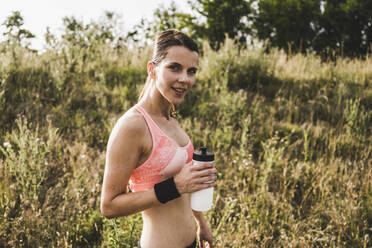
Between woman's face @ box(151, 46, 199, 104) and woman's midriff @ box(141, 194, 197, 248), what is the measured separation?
0.70m

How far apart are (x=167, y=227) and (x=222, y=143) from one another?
8.98 ft

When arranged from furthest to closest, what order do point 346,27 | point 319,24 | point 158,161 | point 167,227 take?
point 319,24 → point 346,27 → point 167,227 → point 158,161

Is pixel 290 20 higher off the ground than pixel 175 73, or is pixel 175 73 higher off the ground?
pixel 290 20

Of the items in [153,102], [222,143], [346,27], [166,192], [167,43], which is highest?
[346,27]

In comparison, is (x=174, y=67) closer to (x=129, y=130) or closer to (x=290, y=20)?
(x=129, y=130)

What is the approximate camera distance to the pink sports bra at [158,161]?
1433 millimetres

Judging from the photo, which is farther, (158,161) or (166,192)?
(158,161)

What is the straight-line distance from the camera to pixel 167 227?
156 centimetres

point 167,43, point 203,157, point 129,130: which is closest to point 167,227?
point 203,157

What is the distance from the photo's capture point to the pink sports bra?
1.43 meters

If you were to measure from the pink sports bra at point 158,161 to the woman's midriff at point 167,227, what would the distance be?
0.71 feet

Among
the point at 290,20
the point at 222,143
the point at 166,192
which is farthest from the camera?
the point at 290,20

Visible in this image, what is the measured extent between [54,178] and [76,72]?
2895 millimetres

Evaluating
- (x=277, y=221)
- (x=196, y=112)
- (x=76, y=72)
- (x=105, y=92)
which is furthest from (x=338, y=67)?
(x=76, y=72)
